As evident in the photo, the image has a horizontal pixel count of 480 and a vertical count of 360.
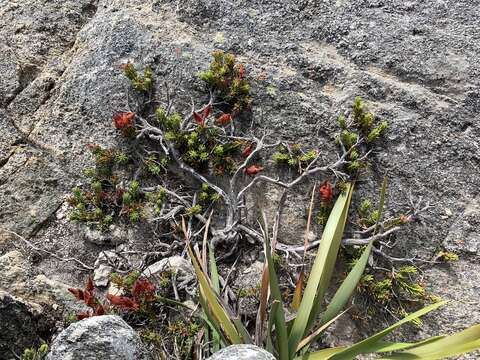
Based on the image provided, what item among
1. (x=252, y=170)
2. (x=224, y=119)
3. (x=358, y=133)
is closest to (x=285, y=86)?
(x=224, y=119)

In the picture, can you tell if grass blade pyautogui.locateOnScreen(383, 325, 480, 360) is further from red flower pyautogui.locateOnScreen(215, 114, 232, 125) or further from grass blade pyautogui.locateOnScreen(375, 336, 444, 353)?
red flower pyautogui.locateOnScreen(215, 114, 232, 125)

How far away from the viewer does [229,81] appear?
4.03 meters

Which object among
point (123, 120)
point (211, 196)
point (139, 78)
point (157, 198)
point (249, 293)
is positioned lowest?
point (249, 293)

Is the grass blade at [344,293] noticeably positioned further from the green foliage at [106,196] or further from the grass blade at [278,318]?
the green foliage at [106,196]

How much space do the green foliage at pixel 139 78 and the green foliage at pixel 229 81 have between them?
435mm

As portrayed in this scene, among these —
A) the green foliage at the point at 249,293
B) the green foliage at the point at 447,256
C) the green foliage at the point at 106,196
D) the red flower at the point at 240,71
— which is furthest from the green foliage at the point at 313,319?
the red flower at the point at 240,71

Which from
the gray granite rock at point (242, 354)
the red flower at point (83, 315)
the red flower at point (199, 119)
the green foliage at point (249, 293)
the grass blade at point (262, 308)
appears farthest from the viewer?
the red flower at point (199, 119)

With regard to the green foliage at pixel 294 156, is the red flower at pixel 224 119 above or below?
above

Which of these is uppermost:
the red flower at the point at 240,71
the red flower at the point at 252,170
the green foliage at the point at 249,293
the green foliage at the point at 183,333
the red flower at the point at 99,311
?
the red flower at the point at 240,71

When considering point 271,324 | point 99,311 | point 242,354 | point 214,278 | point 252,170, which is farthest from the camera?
point 252,170

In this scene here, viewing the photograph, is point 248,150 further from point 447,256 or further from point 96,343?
point 96,343

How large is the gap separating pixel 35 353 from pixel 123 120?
1783 millimetres

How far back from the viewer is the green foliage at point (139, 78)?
4.02 m

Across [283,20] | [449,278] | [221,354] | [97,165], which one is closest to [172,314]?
[221,354]
